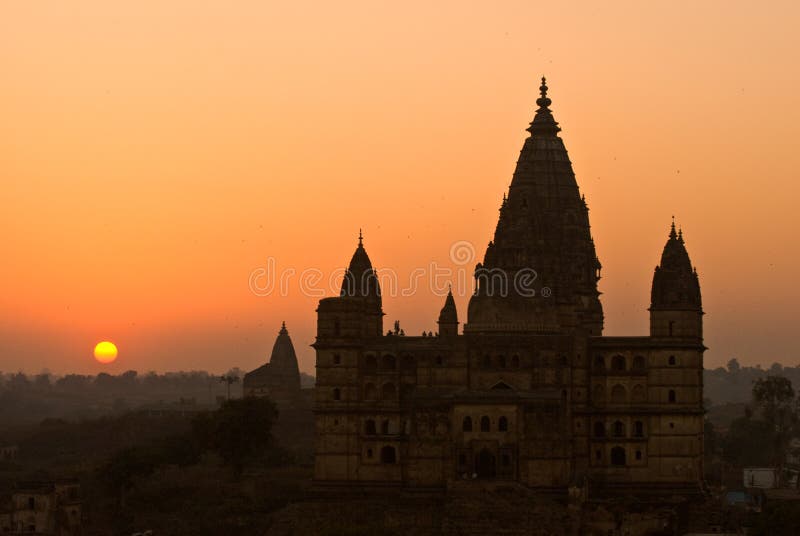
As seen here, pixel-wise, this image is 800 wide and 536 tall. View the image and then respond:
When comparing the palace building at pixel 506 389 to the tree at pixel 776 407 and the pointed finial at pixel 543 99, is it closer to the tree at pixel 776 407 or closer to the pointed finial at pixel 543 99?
the pointed finial at pixel 543 99

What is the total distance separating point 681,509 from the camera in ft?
271

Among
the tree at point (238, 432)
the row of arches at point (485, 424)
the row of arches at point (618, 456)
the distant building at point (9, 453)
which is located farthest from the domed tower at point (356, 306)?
the distant building at point (9, 453)

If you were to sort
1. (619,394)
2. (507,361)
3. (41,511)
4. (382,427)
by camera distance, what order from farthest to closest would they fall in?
1. (41,511)
2. (382,427)
3. (619,394)
4. (507,361)

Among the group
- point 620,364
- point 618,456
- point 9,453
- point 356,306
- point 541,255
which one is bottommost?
point 618,456

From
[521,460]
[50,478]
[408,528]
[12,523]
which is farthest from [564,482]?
[50,478]

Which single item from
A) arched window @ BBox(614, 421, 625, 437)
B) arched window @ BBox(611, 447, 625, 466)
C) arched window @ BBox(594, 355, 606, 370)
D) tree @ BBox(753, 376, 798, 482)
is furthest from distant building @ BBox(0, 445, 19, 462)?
arched window @ BBox(614, 421, 625, 437)

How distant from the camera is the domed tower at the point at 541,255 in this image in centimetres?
8694

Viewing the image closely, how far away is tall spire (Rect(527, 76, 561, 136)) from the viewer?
98.0 meters

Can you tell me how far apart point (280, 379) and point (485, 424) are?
61345 millimetres

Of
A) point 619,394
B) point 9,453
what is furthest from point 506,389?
point 9,453

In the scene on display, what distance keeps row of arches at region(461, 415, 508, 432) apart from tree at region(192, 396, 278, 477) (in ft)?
63.6

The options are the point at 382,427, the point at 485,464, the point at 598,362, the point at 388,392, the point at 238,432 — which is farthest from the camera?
the point at 238,432

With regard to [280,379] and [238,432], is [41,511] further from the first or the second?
[280,379]

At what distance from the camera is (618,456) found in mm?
85812
